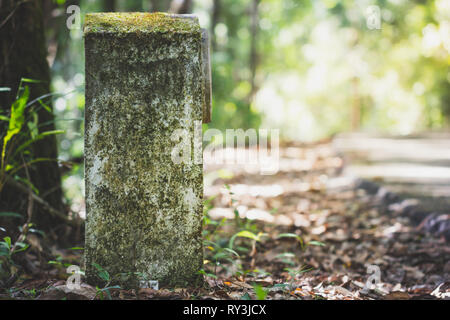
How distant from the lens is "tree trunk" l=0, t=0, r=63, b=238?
8.11 ft

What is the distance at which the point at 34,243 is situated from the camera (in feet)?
7.48

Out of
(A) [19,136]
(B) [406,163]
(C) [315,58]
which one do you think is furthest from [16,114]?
(C) [315,58]

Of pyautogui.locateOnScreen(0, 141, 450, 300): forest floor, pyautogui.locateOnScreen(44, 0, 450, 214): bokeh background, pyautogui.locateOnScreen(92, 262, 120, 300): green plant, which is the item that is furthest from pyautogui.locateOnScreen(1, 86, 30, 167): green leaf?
pyautogui.locateOnScreen(44, 0, 450, 214): bokeh background

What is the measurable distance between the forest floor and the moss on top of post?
1.02m

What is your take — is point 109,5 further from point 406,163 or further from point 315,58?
point 315,58

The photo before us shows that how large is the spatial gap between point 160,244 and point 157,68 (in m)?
0.81

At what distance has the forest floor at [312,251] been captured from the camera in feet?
6.12

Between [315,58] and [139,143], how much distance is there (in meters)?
21.2

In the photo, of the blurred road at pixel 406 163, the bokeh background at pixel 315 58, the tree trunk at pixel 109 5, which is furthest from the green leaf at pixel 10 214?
the tree trunk at pixel 109 5

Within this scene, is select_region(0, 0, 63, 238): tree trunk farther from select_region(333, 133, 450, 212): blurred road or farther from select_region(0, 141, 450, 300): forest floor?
select_region(333, 133, 450, 212): blurred road

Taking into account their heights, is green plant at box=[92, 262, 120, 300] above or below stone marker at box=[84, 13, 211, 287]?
below

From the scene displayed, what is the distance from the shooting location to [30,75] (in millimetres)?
2566

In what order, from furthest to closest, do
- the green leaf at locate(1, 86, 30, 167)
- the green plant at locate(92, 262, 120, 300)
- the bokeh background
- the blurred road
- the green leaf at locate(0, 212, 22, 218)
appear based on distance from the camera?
1. the bokeh background
2. the blurred road
3. the green leaf at locate(0, 212, 22, 218)
4. the green leaf at locate(1, 86, 30, 167)
5. the green plant at locate(92, 262, 120, 300)
